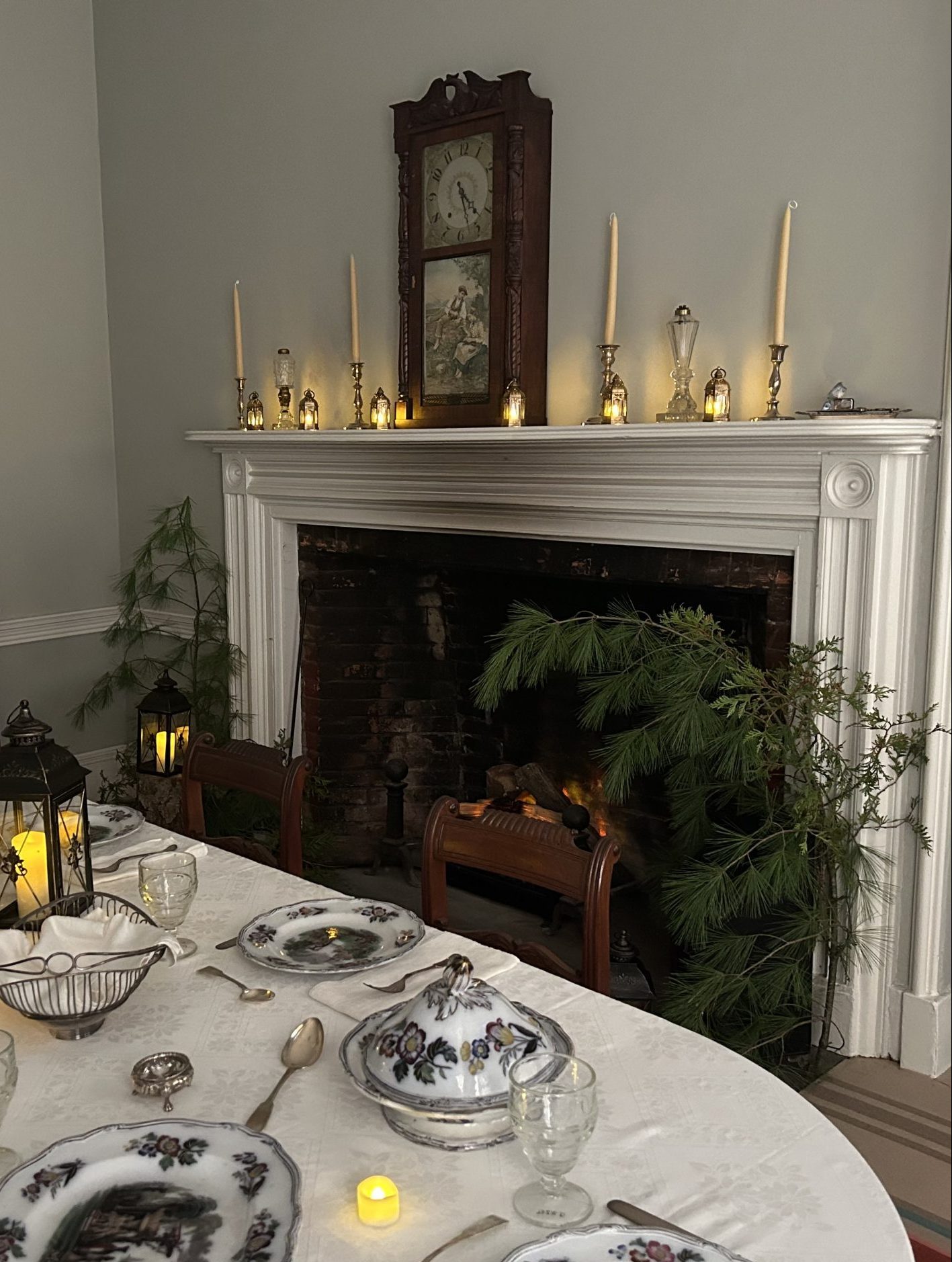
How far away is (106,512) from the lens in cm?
418

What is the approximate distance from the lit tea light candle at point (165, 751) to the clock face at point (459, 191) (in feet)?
4.69

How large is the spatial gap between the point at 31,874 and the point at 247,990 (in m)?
0.34

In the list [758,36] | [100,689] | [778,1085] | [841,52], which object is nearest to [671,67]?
[758,36]

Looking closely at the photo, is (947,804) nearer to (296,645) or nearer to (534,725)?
(534,725)

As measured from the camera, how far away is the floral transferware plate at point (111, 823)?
2.06 m

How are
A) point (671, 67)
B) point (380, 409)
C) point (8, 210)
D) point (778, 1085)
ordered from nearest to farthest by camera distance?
point (778, 1085) → point (671, 67) → point (380, 409) → point (8, 210)

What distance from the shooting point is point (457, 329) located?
2.99m

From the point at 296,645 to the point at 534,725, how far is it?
79cm

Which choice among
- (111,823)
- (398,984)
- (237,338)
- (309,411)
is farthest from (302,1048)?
(237,338)

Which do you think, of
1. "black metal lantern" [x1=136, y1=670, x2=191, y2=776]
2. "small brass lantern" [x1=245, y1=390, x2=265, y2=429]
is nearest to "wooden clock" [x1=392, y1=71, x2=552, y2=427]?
"small brass lantern" [x1=245, y1=390, x2=265, y2=429]

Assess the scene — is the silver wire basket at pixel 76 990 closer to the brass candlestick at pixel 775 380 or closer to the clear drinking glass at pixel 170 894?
the clear drinking glass at pixel 170 894

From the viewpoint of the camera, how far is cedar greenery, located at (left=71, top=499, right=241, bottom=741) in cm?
377

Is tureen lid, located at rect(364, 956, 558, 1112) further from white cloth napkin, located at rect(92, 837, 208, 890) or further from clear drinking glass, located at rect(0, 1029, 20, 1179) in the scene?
white cloth napkin, located at rect(92, 837, 208, 890)

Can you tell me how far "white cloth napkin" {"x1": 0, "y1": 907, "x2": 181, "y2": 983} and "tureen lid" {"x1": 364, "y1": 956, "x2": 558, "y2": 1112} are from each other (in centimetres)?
38
